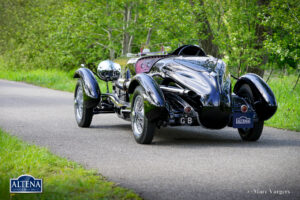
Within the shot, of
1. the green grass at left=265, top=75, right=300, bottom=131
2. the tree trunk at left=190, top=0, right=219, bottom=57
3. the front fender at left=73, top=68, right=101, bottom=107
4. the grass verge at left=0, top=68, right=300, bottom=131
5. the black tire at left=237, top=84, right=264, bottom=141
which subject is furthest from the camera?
the tree trunk at left=190, top=0, right=219, bottom=57

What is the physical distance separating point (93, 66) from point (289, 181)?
25.3 m

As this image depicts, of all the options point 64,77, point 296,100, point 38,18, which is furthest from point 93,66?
point 296,100

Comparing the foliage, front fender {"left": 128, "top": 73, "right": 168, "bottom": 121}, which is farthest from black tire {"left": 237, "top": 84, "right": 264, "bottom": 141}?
the foliage

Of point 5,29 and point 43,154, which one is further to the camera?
point 5,29

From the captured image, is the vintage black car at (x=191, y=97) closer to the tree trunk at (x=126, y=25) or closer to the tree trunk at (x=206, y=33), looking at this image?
the tree trunk at (x=206, y=33)

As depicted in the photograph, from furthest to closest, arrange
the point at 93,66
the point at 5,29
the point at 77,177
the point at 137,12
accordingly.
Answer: the point at 5,29 → the point at 93,66 → the point at 137,12 → the point at 77,177

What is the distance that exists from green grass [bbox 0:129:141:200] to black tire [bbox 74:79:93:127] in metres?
2.58

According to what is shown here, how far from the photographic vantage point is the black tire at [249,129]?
8328 mm

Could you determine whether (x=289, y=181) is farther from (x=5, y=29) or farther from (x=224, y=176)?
(x=5, y=29)

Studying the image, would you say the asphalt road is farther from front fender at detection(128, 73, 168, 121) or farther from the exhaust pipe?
the exhaust pipe

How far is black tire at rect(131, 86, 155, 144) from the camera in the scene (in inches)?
307

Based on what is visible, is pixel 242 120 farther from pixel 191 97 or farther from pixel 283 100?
pixel 283 100

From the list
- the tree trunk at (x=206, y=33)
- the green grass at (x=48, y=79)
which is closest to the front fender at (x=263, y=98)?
the tree trunk at (x=206, y=33)

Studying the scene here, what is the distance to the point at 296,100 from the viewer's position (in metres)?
13.4
